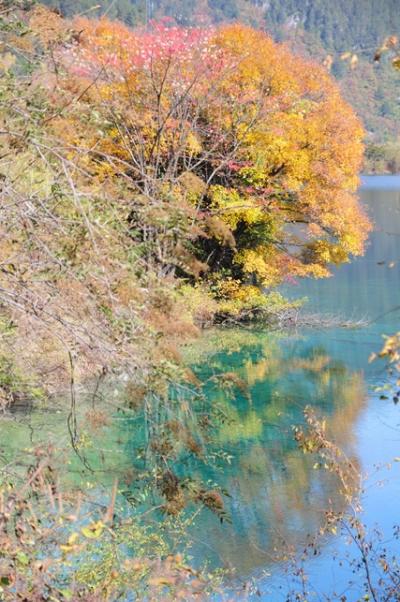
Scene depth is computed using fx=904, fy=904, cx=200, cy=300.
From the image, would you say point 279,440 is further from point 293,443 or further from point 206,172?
point 206,172

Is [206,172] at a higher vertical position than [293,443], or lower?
higher

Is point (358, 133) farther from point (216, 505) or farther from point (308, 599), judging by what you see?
point (216, 505)

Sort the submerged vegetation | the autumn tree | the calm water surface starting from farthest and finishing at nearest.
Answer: the autumn tree
the calm water surface
the submerged vegetation

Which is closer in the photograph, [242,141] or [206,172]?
[242,141]

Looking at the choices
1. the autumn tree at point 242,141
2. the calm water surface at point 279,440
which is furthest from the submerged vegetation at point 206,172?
the calm water surface at point 279,440

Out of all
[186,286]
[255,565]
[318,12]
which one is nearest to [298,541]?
[255,565]

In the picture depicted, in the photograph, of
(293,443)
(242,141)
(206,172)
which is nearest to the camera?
(293,443)

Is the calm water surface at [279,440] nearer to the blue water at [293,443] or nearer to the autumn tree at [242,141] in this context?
the blue water at [293,443]

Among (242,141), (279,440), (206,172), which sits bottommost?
(279,440)

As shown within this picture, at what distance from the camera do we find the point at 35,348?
26.1ft

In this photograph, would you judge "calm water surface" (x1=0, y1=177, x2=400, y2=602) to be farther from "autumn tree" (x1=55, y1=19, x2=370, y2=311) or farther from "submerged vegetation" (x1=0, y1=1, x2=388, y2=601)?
"autumn tree" (x1=55, y1=19, x2=370, y2=311)

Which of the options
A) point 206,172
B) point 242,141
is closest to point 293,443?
point 242,141

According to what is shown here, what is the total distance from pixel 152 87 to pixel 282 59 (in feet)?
12.4

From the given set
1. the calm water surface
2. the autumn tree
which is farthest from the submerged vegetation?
the calm water surface
